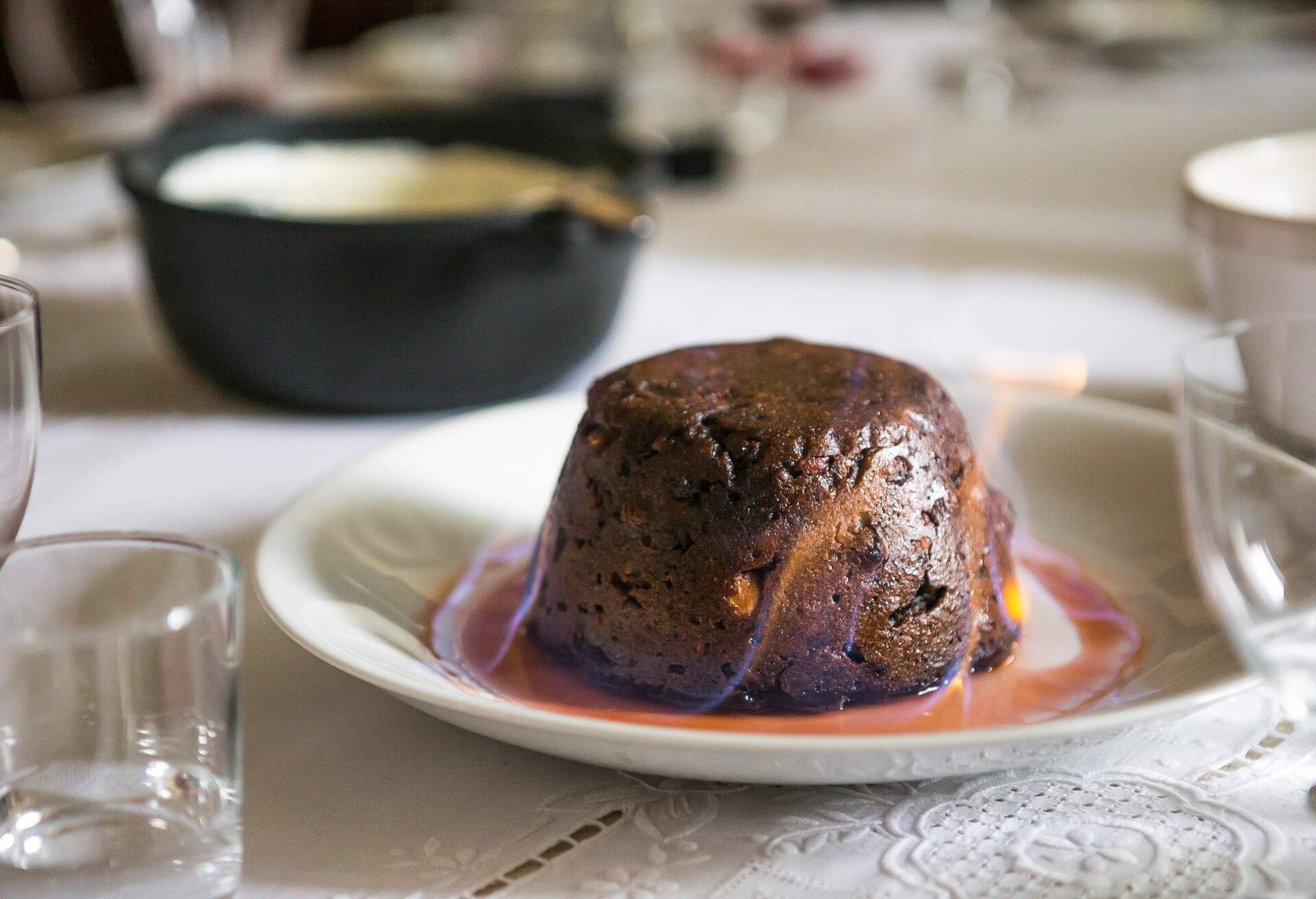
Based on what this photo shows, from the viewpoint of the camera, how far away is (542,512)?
0.80 m

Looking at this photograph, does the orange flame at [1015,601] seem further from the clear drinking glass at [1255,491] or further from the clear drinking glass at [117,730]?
the clear drinking glass at [117,730]

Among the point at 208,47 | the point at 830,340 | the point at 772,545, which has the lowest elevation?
the point at 830,340

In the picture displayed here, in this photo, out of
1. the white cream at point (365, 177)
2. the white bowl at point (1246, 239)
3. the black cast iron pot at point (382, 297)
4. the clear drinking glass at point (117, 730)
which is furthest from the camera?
the white cream at point (365, 177)

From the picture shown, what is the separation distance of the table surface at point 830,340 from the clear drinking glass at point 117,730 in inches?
1.9

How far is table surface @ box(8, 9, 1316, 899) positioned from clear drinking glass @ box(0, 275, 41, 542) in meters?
0.14

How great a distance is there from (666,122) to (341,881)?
1.51 m

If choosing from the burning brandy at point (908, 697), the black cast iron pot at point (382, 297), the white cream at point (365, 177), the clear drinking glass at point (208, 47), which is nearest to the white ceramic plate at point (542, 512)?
the burning brandy at point (908, 697)

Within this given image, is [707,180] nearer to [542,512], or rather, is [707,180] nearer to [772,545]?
[542,512]

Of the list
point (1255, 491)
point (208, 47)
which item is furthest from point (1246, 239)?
point (208, 47)

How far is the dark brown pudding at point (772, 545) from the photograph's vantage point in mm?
583

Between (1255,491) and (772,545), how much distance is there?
21cm

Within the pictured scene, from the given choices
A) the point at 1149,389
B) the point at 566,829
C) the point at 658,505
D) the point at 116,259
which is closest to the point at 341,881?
the point at 566,829

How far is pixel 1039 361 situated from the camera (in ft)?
3.74

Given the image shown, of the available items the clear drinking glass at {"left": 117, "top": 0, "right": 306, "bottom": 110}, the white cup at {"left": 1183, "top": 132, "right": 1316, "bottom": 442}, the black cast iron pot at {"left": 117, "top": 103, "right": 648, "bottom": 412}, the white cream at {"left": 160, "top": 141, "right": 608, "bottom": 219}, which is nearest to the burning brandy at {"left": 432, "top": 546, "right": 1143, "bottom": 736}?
the white cup at {"left": 1183, "top": 132, "right": 1316, "bottom": 442}
